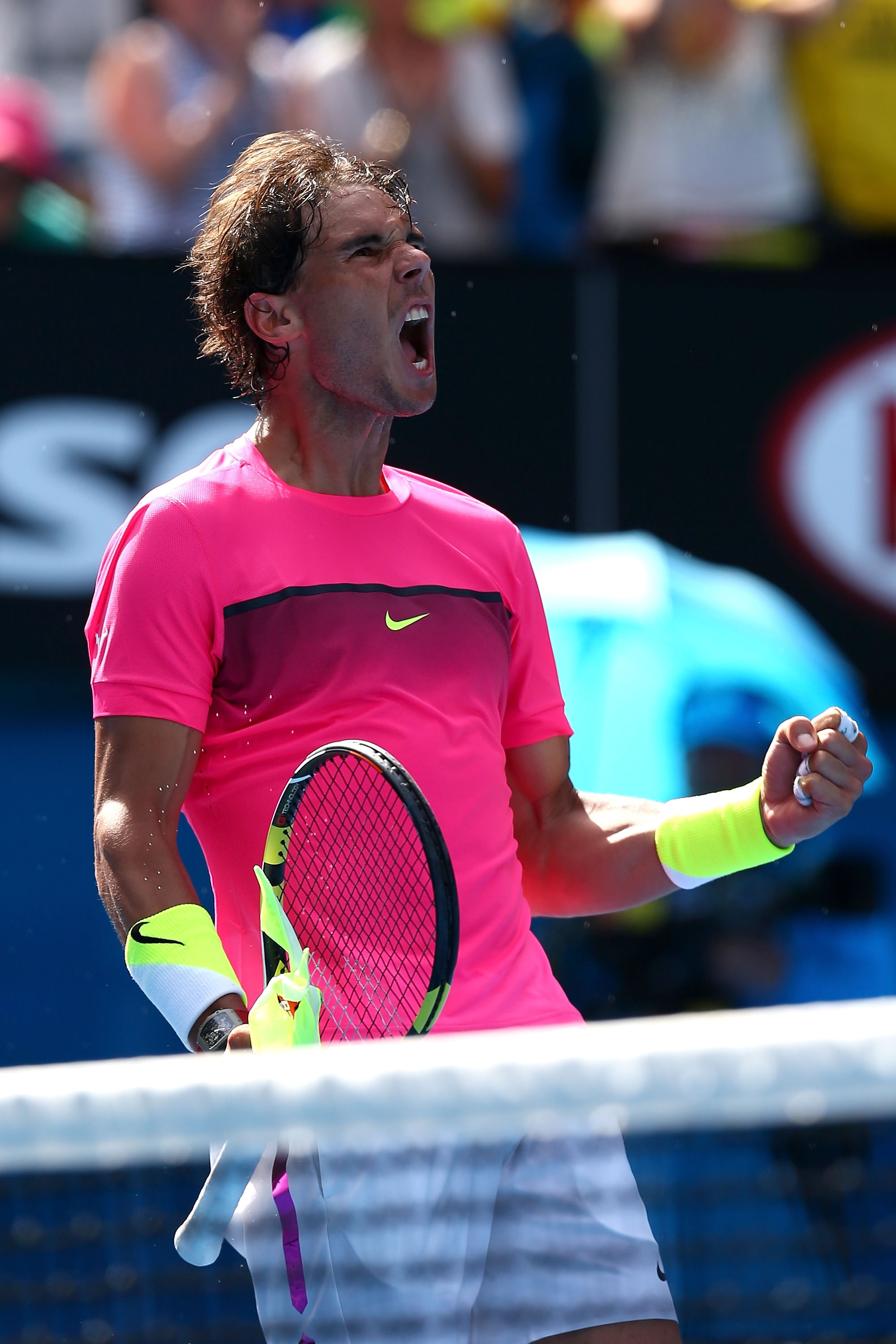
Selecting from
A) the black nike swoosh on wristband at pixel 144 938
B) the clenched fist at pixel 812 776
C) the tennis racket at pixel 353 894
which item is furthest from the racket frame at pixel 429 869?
the clenched fist at pixel 812 776

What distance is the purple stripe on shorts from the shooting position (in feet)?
7.79

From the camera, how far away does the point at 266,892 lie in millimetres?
2379

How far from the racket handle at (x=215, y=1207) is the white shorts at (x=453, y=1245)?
20 centimetres

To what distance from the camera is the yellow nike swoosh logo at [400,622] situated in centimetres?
266

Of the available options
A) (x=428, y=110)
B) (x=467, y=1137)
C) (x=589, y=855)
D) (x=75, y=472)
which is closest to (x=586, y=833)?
(x=589, y=855)

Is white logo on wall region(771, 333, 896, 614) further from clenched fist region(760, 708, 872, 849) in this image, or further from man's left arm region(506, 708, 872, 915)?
clenched fist region(760, 708, 872, 849)

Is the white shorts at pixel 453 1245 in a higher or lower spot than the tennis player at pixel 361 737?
lower

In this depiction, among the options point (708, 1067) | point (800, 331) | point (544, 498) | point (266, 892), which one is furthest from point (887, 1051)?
point (800, 331)

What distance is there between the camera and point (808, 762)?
8.90 ft

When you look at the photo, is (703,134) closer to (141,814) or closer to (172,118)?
(172,118)

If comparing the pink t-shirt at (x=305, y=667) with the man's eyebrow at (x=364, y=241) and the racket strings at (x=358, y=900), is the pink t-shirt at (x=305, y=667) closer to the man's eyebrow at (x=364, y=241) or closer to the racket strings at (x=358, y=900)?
the racket strings at (x=358, y=900)

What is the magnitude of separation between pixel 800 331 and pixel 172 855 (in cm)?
458

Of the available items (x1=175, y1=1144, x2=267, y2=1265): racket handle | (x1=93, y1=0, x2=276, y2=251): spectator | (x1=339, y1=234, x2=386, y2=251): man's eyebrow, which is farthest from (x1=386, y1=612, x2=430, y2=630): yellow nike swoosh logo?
(x1=93, y1=0, x2=276, y2=251): spectator

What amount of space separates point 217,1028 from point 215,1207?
0.91 ft
